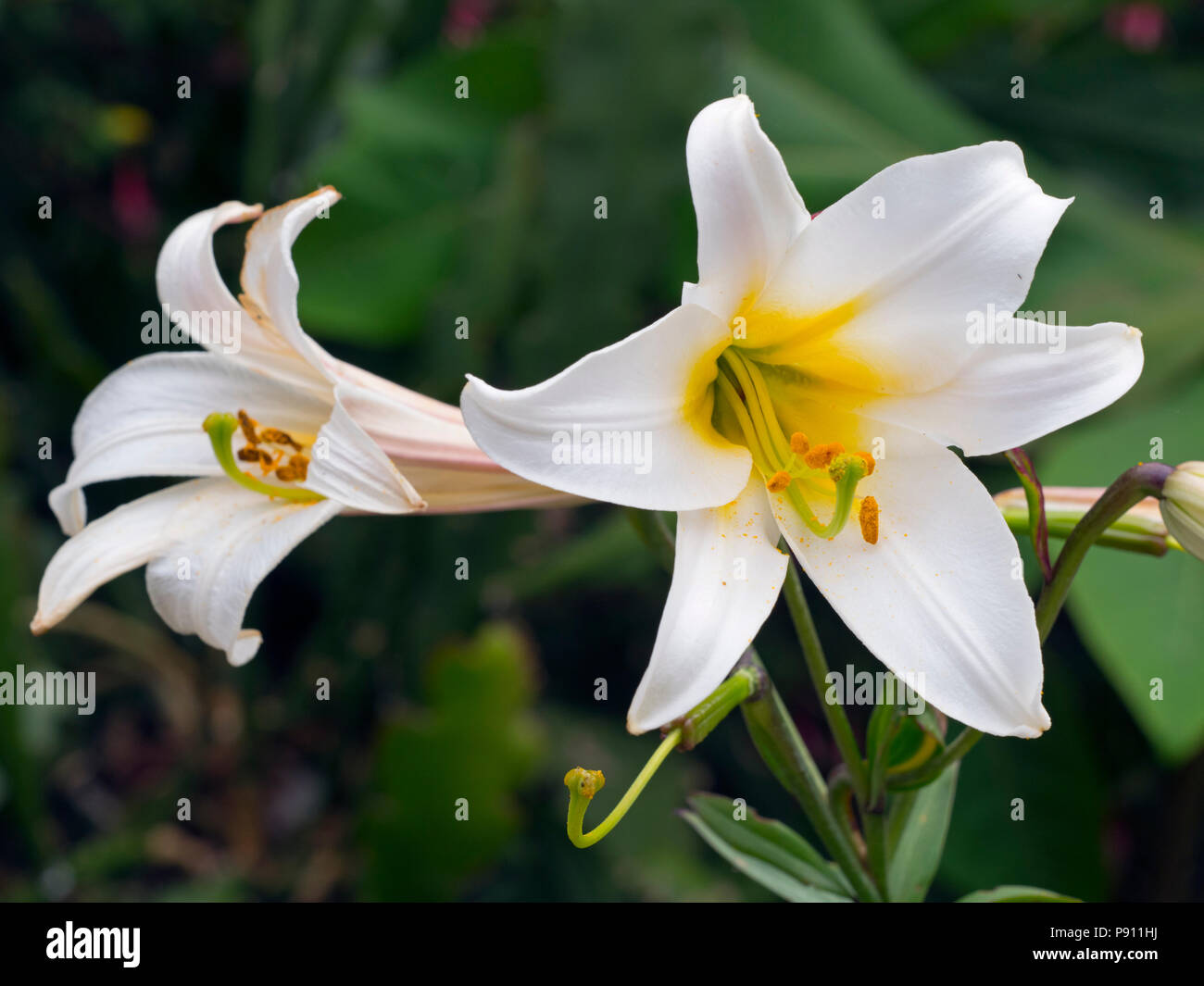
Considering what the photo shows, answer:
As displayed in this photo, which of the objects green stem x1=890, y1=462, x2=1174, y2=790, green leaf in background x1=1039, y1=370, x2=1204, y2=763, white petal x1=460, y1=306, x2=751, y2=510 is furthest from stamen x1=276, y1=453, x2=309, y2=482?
green leaf in background x1=1039, y1=370, x2=1204, y2=763

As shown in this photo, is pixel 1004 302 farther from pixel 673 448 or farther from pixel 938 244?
pixel 673 448

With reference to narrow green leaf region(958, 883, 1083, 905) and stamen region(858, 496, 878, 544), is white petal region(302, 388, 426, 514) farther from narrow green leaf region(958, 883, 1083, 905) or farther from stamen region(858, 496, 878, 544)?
narrow green leaf region(958, 883, 1083, 905)

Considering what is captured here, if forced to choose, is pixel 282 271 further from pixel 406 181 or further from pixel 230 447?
pixel 406 181

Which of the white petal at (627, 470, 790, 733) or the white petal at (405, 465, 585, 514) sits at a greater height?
the white petal at (405, 465, 585, 514)

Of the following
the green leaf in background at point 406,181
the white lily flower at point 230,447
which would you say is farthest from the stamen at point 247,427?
the green leaf in background at point 406,181

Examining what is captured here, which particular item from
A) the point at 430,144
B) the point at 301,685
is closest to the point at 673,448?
the point at 301,685

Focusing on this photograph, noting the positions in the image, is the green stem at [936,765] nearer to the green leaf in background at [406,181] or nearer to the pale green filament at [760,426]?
the pale green filament at [760,426]
